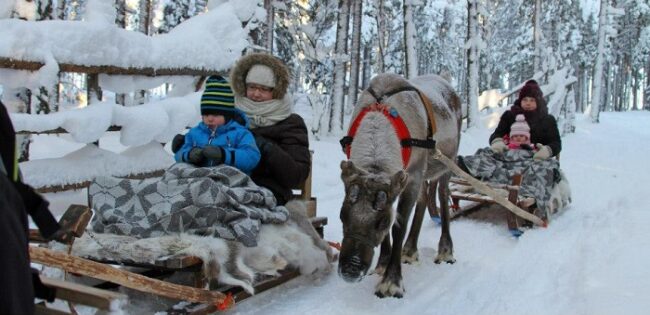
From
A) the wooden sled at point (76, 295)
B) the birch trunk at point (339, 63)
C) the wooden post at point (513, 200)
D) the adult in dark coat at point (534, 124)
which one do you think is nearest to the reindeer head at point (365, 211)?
the wooden sled at point (76, 295)

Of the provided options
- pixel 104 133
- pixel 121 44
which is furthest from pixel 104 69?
pixel 104 133

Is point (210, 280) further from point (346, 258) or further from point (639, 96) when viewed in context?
point (639, 96)

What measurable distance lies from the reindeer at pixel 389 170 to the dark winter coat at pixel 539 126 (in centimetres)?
246

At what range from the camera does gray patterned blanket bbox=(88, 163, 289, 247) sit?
12.7ft

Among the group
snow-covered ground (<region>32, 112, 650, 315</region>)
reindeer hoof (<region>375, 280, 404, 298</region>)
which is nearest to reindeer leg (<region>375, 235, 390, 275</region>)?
snow-covered ground (<region>32, 112, 650, 315</region>)

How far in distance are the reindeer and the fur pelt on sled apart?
0.45 metres

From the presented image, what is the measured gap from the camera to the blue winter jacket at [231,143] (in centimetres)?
446

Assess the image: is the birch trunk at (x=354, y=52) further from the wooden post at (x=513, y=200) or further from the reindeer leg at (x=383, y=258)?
the reindeer leg at (x=383, y=258)

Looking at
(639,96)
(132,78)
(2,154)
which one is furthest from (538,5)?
(639,96)

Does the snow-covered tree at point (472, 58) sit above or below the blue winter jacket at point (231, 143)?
above

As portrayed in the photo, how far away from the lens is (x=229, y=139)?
4.56 meters

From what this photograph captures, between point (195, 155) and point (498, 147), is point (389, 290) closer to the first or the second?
point (195, 155)

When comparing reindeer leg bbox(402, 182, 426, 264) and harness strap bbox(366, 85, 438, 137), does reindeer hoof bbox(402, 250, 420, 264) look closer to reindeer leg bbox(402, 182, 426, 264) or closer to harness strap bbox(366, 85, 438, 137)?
reindeer leg bbox(402, 182, 426, 264)

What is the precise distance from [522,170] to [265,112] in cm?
400
